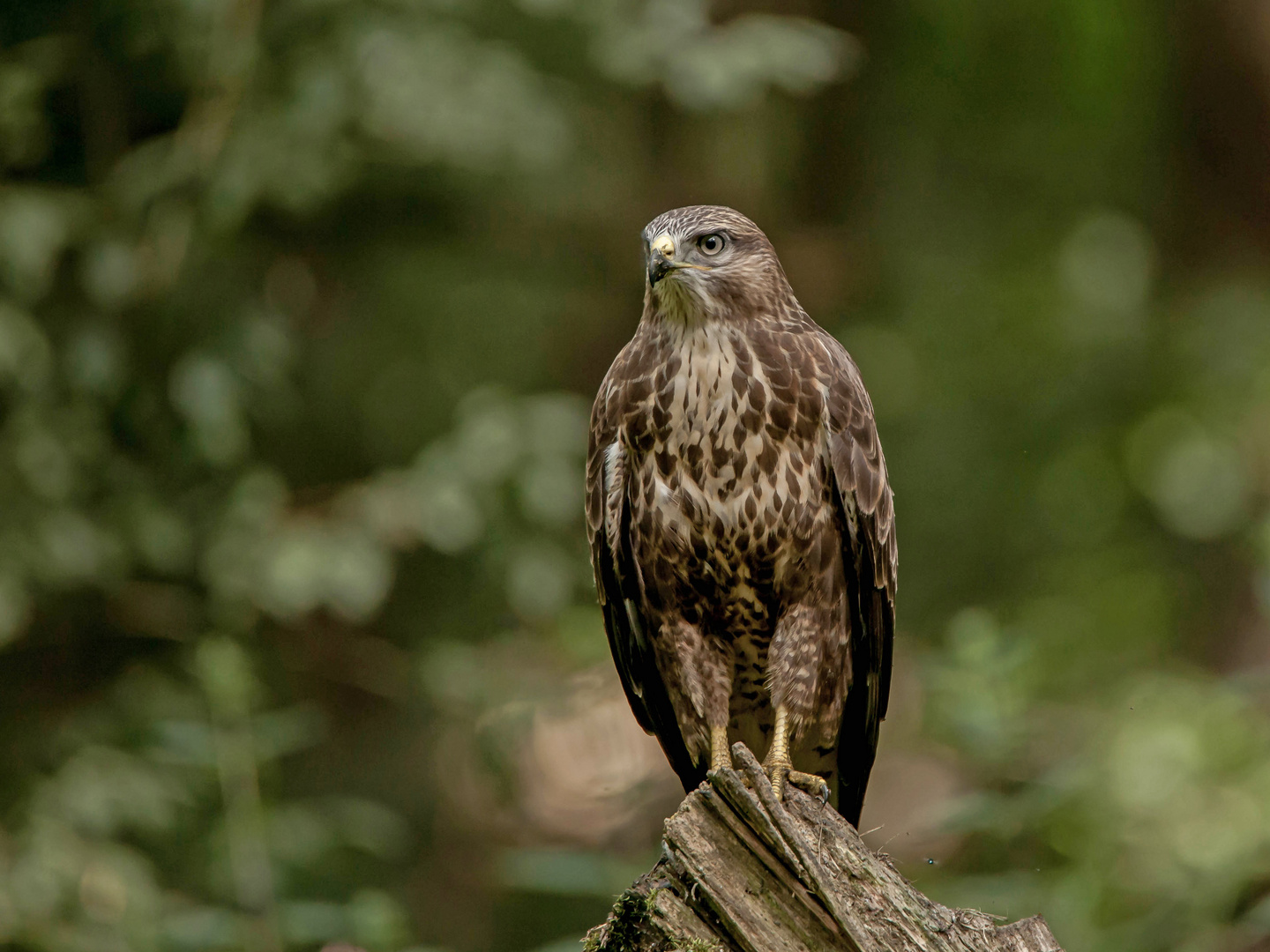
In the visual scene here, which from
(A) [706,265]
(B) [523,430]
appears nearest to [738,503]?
(A) [706,265]

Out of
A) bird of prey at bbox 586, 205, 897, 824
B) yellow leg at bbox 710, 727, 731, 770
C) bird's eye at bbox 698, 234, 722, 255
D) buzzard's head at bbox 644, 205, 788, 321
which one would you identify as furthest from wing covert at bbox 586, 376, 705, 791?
bird's eye at bbox 698, 234, 722, 255

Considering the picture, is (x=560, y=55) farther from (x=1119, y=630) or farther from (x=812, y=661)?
(x=1119, y=630)

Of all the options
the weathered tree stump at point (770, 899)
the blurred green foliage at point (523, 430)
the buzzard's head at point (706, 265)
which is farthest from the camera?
the blurred green foliage at point (523, 430)

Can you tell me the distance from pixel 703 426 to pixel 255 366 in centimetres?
186

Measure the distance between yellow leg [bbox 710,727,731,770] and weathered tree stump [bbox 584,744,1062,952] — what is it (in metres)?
0.98

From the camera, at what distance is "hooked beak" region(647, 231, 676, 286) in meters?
3.02

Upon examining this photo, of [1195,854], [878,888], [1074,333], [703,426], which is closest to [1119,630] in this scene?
[1074,333]

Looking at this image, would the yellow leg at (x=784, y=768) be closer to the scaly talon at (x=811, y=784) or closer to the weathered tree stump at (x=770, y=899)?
the scaly talon at (x=811, y=784)

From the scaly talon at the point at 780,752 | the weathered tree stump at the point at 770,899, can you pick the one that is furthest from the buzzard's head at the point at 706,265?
the weathered tree stump at the point at 770,899

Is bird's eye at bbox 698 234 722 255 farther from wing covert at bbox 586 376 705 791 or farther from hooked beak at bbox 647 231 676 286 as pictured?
wing covert at bbox 586 376 705 791

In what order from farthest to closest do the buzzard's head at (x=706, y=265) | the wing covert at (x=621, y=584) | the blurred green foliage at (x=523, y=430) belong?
the blurred green foliage at (x=523, y=430), the wing covert at (x=621, y=584), the buzzard's head at (x=706, y=265)

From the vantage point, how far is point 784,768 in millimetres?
3025

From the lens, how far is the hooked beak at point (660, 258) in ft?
9.92

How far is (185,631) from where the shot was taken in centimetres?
473
